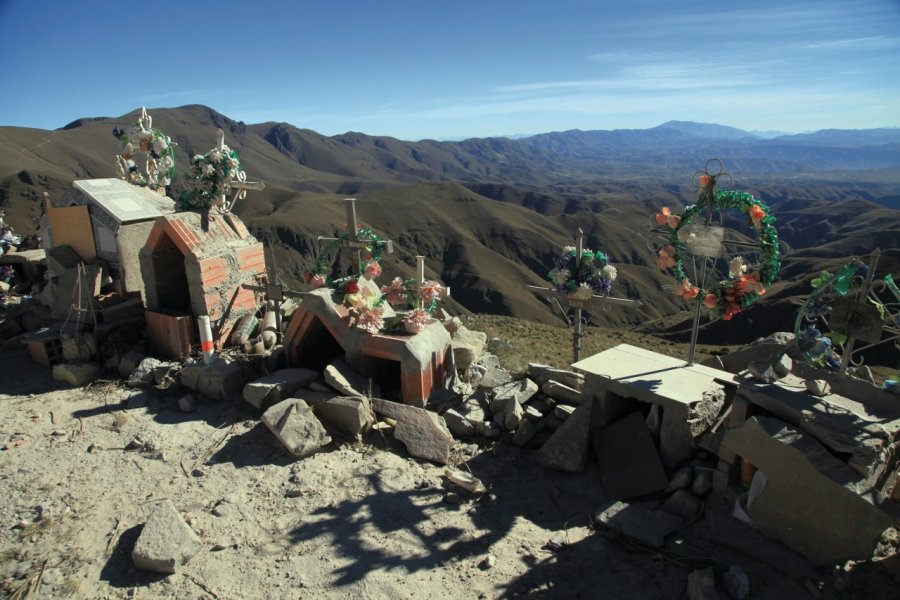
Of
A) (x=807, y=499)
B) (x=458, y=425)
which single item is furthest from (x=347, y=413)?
(x=807, y=499)

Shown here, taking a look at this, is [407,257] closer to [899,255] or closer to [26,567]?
[899,255]

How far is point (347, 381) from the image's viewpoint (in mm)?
6762

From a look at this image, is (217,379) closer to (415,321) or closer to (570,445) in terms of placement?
(415,321)

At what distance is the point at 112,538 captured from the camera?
4789 millimetres

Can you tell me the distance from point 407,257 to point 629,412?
74257 mm

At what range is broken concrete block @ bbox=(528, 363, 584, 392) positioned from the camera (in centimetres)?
704

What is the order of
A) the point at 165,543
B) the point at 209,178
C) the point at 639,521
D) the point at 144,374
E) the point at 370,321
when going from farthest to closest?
the point at 209,178, the point at 144,374, the point at 370,321, the point at 639,521, the point at 165,543

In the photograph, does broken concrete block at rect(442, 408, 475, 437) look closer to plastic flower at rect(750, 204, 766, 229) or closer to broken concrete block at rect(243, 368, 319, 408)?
broken concrete block at rect(243, 368, 319, 408)

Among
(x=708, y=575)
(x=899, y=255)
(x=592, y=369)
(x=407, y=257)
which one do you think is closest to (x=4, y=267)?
(x=592, y=369)

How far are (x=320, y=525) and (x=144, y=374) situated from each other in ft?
13.1

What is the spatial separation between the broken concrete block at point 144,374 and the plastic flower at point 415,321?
356cm

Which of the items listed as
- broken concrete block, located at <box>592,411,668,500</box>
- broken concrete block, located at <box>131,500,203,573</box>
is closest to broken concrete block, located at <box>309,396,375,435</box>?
broken concrete block, located at <box>131,500,203,573</box>

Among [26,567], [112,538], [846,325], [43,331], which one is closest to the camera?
[26,567]

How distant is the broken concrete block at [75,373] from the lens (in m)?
7.71
